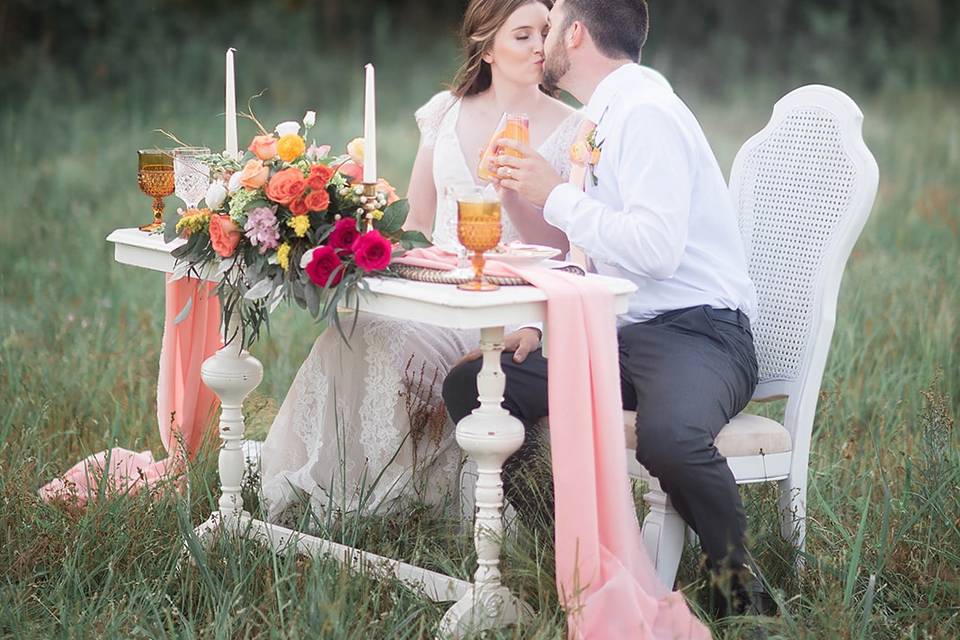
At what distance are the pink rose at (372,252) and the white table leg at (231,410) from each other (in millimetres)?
792

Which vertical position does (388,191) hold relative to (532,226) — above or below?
above

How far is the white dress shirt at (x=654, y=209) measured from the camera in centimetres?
310

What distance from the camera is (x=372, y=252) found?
294cm

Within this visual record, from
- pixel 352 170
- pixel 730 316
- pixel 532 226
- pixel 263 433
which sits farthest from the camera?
pixel 263 433

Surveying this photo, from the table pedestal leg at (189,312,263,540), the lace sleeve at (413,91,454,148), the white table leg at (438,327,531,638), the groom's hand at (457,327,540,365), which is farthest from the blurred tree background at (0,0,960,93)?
the white table leg at (438,327,531,638)

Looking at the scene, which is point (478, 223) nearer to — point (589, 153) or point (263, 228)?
point (263, 228)

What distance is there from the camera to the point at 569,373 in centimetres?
283

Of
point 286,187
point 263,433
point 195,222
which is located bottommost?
point 263,433

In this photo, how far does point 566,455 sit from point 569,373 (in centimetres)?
18

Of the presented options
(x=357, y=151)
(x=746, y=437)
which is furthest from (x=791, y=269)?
(x=357, y=151)

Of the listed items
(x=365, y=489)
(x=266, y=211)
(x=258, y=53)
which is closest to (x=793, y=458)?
(x=365, y=489)

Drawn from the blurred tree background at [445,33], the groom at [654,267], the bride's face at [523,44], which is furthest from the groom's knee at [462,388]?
the blurred tree background at [445,33]

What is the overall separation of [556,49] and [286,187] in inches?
34.7

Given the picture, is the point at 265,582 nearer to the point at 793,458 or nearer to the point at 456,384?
the point at 456,384
